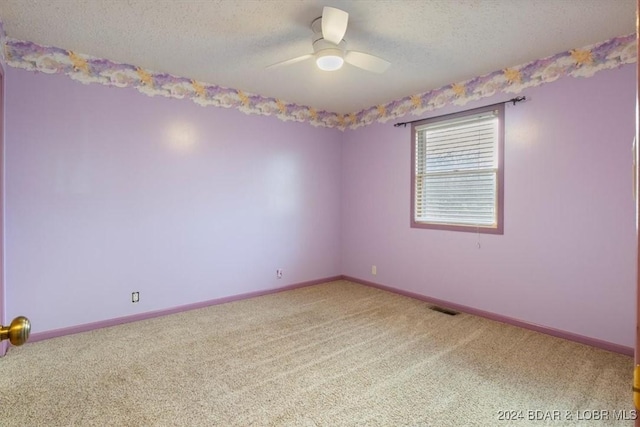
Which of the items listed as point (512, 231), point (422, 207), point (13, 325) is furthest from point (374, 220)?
point (13, 325)

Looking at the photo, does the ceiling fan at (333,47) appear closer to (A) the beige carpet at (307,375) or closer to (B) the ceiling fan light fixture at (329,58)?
(B) the ceiling fan light fixture at (329,58)

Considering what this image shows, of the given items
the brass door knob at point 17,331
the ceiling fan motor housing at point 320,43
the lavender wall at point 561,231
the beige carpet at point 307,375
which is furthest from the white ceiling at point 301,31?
the beige carpet at point 307,375

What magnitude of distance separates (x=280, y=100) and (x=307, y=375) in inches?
132

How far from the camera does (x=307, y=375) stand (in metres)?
2.34

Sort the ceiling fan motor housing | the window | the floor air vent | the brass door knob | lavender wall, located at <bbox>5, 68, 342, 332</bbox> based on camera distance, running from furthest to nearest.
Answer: the floor air vent → the window → lavender wall, located at <bbox>5, 68, 342, 332</bbox> → the ceiling fan motor housing → the brass door knob

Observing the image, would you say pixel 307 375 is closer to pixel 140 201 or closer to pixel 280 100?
pixel 140 201

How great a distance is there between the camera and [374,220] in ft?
15.4

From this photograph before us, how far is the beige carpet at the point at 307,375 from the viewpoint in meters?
1.91

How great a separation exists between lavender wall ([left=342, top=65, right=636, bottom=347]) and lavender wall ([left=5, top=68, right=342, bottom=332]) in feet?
6.50

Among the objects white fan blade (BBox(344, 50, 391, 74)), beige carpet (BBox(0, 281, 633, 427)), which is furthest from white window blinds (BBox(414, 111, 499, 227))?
white fan blade (BBox(344, 50, 391, 74))

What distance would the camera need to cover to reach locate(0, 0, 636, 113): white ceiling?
2.26 m

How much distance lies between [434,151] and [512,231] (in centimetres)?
127

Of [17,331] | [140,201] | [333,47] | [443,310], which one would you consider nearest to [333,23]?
[333,47]

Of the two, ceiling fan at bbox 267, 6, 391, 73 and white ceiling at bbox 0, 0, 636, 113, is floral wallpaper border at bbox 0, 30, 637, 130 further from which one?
ceiling fan at bbox 267, 6, 391, 73
